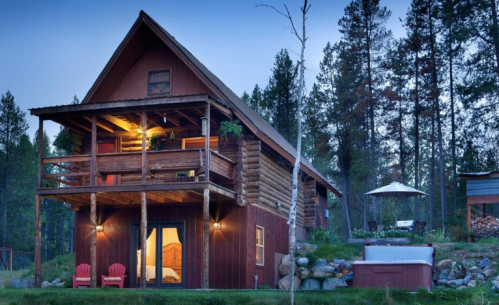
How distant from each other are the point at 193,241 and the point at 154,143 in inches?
144

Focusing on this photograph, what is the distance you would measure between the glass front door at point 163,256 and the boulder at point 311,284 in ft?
→ 12.8

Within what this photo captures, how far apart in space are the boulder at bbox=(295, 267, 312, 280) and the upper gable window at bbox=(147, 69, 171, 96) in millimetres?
7384

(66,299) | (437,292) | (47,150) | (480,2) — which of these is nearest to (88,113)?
(66,299)

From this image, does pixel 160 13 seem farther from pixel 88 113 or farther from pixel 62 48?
pixel 88 113

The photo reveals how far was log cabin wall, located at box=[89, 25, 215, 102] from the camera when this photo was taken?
875 inches

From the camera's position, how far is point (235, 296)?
15148 mm

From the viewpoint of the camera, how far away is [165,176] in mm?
22000

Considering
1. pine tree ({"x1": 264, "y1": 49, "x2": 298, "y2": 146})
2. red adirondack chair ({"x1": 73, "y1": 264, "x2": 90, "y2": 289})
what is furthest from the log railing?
pine tree ({"x1": 264, "y1": 49, "x2": 298, "y2": 146})

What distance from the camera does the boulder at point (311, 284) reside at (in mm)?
20467

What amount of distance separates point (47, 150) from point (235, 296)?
4531 centimetres

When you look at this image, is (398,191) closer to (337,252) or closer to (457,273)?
(337,252)

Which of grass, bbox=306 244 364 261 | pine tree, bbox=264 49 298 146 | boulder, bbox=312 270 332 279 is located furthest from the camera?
pine tree, bbox=264 49 298 146

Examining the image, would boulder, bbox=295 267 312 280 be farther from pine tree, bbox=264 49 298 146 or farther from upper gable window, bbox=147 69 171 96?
pine tree, bbox=264 49 298 146

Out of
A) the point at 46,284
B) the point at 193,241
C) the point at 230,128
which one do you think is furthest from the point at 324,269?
the point at 46,284
